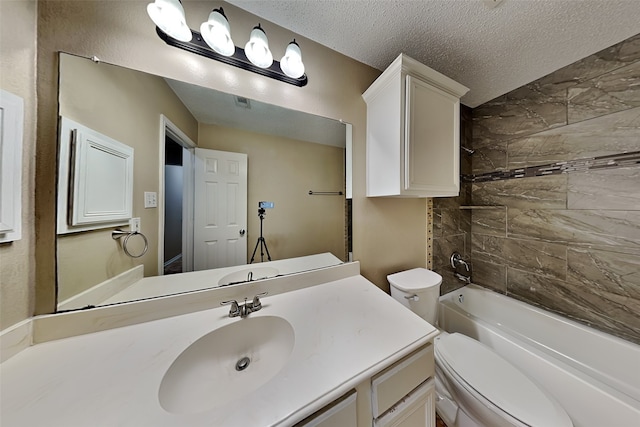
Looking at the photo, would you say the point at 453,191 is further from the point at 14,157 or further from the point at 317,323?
the point at 14,157

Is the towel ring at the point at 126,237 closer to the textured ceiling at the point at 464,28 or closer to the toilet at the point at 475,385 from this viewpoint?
the textured ceiling at the point at 464,28

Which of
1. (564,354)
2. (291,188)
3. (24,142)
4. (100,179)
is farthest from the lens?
(564,354)

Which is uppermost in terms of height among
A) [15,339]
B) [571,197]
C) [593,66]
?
[593,66]

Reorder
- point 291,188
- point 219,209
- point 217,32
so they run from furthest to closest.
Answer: point 291,188, point 219,209, point 217,32

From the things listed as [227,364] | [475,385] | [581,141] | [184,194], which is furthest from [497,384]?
[184,194]

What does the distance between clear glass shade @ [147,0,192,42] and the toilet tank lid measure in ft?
5.50

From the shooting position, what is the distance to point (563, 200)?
130 cm

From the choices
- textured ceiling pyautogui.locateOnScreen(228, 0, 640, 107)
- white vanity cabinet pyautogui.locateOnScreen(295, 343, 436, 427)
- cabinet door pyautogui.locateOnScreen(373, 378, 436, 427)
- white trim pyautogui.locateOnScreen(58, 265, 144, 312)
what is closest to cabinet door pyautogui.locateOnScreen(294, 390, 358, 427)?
white vanity cabinet pyautogui.locateOnScreen(295, 343, 436, 427)

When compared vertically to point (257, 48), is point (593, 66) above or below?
above

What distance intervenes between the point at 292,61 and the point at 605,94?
195cm

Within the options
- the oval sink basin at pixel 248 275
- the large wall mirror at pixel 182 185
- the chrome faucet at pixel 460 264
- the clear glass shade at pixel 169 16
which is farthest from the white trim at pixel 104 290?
the chrome faucet at pixel 460 264

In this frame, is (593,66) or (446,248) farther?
(446,248)

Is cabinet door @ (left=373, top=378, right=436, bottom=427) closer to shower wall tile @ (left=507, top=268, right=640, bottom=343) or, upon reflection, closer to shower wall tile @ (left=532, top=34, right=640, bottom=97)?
shower wall tile @ (left=507, top=268, right=640, bottom=343)

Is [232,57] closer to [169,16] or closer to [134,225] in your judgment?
[169,16]
